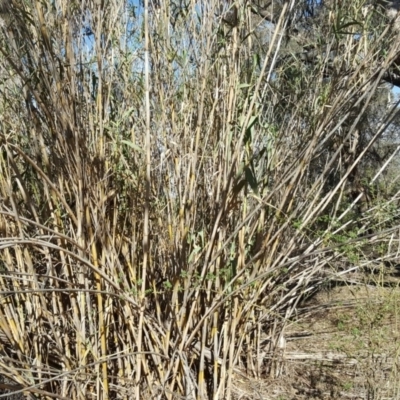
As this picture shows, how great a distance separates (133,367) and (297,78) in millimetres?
1572

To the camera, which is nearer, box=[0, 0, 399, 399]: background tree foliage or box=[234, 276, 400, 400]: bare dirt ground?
box=[0, 0, 399, 399]: background tree foliage

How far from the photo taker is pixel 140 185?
7.53 feet

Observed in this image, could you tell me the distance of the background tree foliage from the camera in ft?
6.84

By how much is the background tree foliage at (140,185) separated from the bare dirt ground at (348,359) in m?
0.37

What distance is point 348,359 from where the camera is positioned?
9.73 feet

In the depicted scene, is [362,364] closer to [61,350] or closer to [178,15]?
[61,350]

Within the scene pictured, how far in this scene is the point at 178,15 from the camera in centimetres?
234

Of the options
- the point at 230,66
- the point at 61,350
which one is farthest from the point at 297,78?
the point at 61,350

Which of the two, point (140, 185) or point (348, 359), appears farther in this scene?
point (348, 359)

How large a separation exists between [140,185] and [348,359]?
5.03ft

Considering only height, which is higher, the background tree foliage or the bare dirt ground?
the background tree foliage

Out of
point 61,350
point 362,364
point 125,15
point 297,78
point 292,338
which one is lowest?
point 292,338

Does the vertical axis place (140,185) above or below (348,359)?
above

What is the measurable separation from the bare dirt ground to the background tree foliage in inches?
14.5
